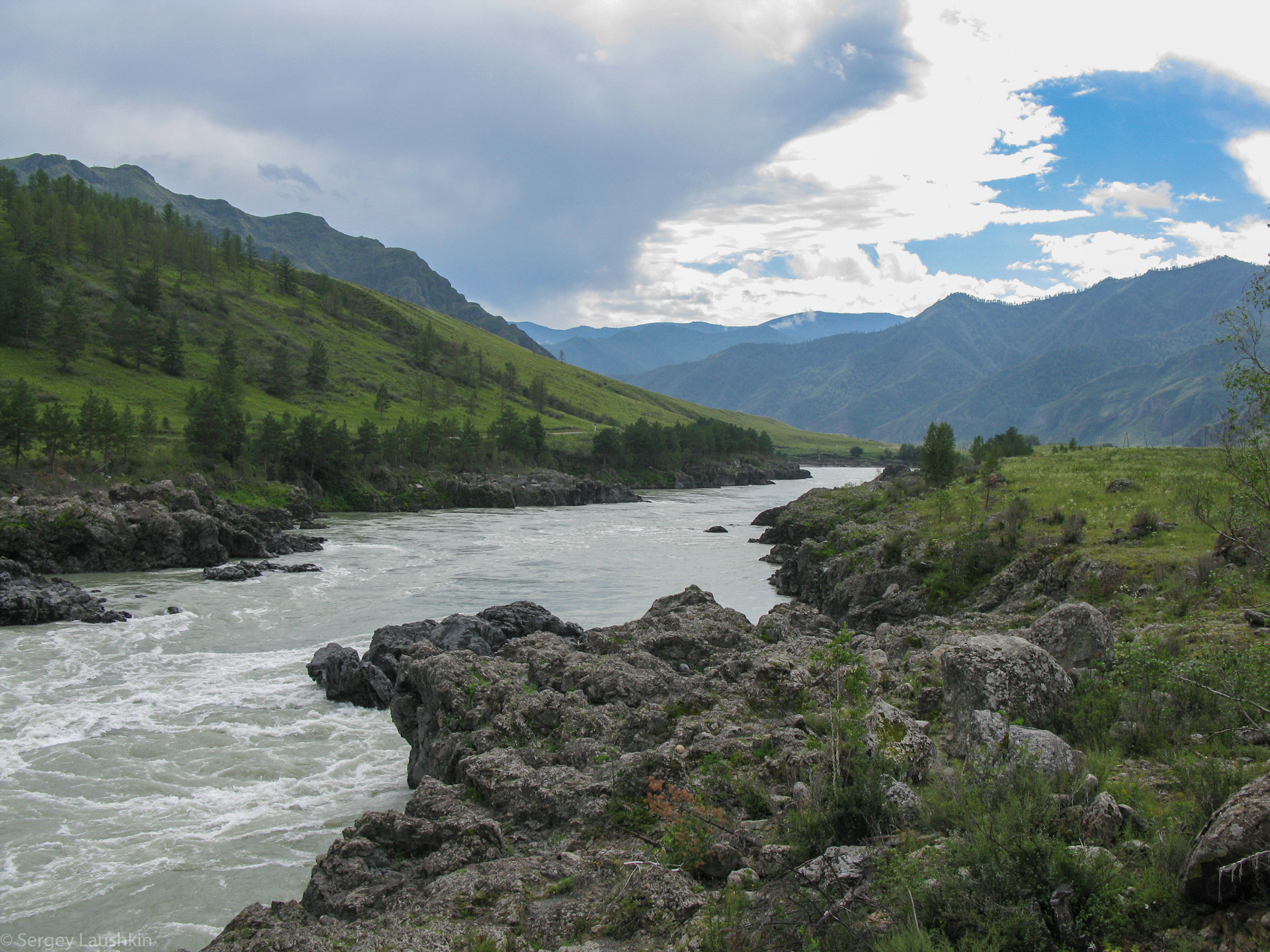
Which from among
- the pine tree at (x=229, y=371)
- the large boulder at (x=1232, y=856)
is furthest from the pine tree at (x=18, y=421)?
the large boulder at (x=1232, y=856)

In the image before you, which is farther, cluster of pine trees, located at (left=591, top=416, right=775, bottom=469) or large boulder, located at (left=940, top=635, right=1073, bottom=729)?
cluster of pine trees, located at (left=591, top=416, right=775, bottom=469)

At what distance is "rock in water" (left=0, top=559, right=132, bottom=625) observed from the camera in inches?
1193

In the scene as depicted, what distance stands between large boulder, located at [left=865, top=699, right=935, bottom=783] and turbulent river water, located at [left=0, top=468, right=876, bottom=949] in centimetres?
1033

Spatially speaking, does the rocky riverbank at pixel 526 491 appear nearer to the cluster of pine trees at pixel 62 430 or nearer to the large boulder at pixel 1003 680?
the cluster of pine trees at pixel 62 430

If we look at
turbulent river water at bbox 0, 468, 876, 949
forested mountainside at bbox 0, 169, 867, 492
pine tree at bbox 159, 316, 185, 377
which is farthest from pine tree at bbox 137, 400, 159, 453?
turbulent river water at bbox 0, 468, 876, 949

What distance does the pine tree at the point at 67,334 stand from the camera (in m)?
96.0

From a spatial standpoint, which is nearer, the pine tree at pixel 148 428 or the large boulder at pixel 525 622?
the large boulder at pixel 525 622

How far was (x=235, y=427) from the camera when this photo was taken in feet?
257

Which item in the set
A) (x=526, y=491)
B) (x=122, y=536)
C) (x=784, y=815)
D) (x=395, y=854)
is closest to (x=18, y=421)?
(x=122, y=536)

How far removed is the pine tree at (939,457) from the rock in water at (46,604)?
4666 cm

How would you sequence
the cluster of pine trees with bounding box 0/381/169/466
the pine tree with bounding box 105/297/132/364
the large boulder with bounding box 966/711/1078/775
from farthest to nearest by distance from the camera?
the pine tree with bounding box 105/297/132/364 < the cluster of pine trees with bounding box 0/381/169/466 < the large boulder with bounding box 966/711/1078/775

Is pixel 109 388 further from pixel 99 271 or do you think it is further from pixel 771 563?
pixel 771 563

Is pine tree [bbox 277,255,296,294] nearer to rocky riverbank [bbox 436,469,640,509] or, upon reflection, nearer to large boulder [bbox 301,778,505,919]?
rocky riverbank [bbox 436,469,640,509]

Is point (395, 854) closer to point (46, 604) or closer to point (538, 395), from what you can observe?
point (46, 604)
